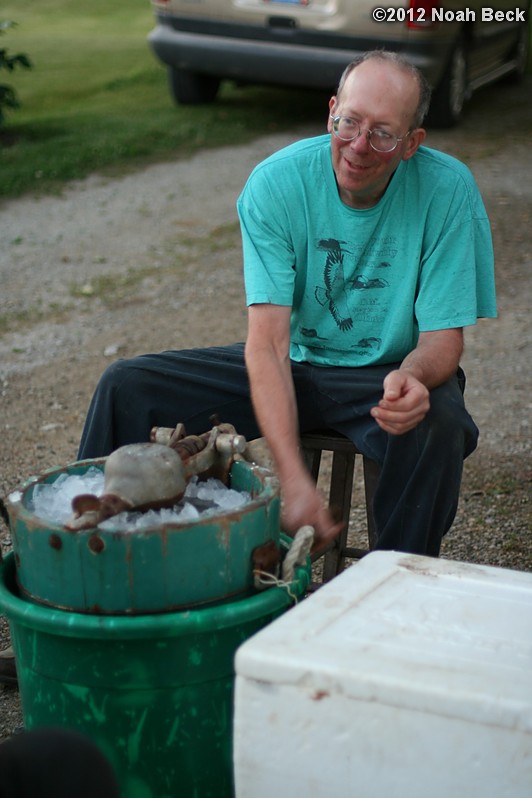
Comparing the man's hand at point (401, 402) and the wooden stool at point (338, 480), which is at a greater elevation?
the man's hand at point (401, 402)

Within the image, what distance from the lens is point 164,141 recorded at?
845 cm

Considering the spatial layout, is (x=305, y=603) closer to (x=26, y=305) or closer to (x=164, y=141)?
(x=26, y=305)

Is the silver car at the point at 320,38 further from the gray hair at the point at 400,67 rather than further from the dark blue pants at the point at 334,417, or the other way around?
the dark blue pants at the point at 334,417

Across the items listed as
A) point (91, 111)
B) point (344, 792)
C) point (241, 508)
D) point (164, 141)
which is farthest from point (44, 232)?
point (344, 792)

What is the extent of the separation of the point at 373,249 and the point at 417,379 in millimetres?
424

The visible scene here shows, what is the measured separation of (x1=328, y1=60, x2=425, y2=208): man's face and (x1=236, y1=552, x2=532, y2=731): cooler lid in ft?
3.48

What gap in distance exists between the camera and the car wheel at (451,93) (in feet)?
26.7

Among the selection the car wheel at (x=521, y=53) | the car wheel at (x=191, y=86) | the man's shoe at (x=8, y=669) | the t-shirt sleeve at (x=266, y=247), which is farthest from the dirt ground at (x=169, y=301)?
the car wheel at (x=521, y=53)

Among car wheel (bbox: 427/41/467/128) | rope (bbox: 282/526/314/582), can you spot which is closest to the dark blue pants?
rope (bbox: 282/526/314/582)

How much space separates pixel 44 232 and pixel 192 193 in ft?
3.64

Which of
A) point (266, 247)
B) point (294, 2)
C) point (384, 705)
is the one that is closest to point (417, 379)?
point (266, 247)

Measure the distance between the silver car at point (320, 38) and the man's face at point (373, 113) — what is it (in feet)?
16.6

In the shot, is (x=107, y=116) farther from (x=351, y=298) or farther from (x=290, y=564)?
(x=290, y=564)

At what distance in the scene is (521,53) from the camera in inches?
393
